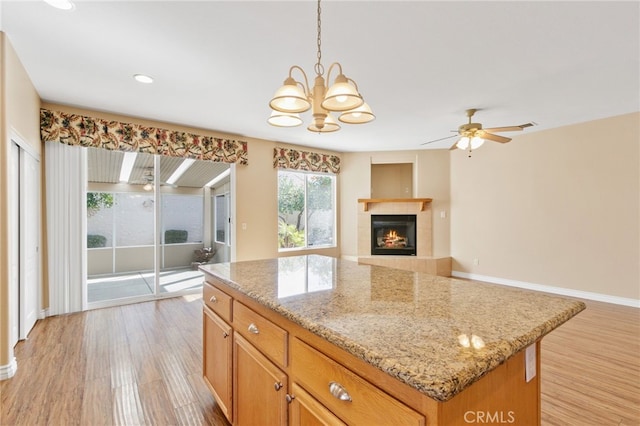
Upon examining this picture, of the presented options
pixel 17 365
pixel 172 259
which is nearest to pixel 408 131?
pixel 172 259

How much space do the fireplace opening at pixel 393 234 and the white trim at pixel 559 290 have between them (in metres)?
1.08

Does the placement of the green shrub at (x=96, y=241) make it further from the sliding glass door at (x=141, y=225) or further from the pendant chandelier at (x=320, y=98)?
the pendant chandelier at (x=320, y=98)

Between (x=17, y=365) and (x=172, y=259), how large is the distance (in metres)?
2.32

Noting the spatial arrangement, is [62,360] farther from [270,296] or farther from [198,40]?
[198,40]

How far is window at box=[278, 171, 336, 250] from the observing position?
5930 millimetres

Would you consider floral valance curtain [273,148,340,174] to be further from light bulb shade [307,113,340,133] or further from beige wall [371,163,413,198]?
light bulb shade [307,113,340,133]

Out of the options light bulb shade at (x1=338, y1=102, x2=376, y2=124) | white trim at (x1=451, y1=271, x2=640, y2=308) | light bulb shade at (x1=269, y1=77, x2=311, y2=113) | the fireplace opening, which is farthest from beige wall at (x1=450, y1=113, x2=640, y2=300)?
light bulb shade at (x1=269, y1=77, x2=311, y2=113)

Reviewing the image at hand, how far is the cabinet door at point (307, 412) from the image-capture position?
958 mm

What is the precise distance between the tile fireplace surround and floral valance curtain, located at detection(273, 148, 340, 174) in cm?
96

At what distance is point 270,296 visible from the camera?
1322 millimetres

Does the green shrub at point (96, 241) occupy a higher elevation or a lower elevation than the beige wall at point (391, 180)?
lower

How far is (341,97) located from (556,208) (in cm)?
474

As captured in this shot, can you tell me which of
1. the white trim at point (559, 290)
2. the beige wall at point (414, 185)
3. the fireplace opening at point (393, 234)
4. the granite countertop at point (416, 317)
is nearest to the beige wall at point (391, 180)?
the beige wall at point (414, 185)

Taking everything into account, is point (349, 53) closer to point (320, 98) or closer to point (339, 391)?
point (320, 98)
